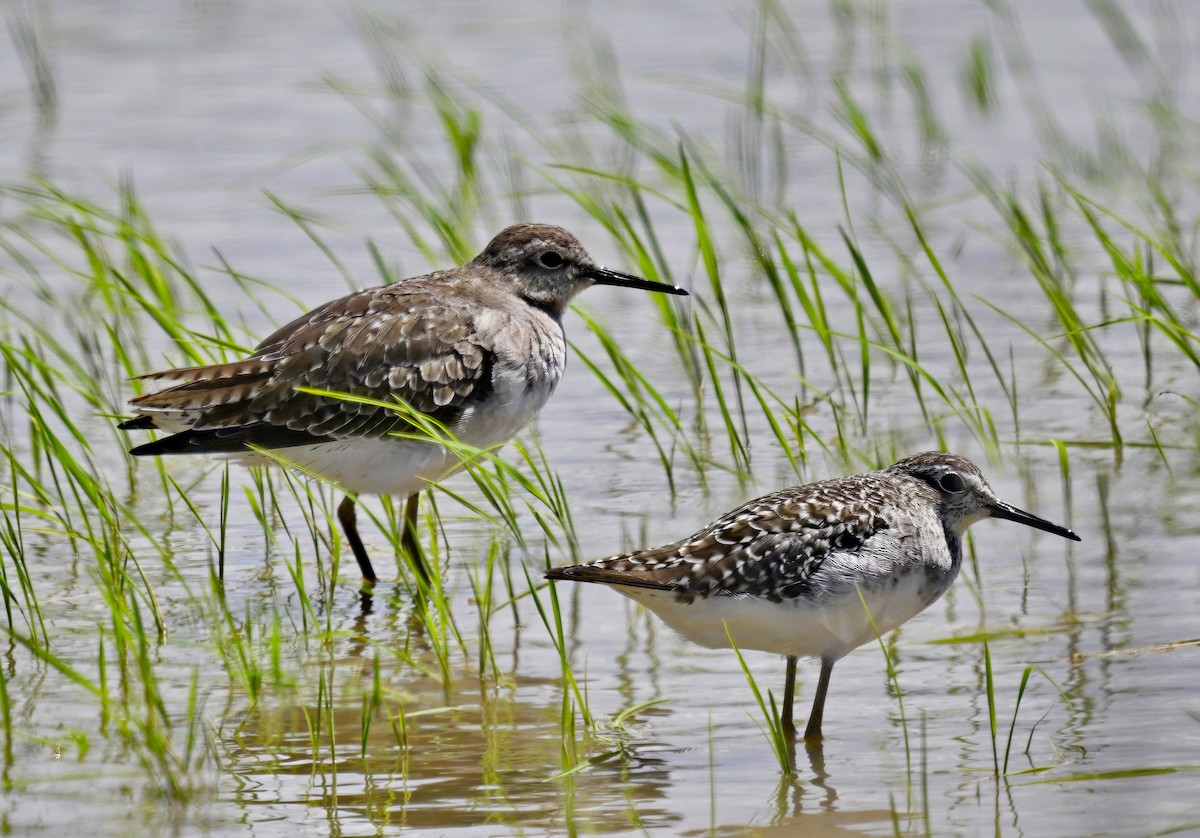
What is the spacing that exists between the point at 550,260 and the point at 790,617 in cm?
290

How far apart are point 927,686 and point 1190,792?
45.1 inches

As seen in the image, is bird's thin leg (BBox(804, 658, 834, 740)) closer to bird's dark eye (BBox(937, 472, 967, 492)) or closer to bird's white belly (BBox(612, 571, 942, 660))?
bird's white belly (BBox(612, 571, 942, 660))

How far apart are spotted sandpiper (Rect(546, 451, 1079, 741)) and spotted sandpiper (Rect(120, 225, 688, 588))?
1.51 metres

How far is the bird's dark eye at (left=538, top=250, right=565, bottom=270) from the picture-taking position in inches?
321

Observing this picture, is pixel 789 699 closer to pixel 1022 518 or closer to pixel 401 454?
pixel 1022 518

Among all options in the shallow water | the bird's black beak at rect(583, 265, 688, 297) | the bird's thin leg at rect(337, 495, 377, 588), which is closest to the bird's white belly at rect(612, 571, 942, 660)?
the shallow water

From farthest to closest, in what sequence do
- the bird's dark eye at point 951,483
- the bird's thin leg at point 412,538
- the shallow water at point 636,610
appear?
1. the bird's thin leg at point 412,538
2. the bird's dark eye at point 951,483
3. the shallow water at point 636,610

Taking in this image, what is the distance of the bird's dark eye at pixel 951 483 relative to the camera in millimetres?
6348

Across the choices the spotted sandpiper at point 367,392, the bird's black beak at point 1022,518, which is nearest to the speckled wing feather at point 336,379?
the spotted sandpiper at point 367,392

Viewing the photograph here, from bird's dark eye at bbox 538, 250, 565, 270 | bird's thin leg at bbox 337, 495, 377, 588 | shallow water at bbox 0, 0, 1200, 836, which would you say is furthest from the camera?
bird's dark eye at bbox 538, 250, 565, 270

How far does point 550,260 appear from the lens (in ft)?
26.8

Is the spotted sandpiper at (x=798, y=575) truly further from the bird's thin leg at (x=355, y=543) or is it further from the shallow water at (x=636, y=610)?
the bird's thin leg at (x=355, y=543)

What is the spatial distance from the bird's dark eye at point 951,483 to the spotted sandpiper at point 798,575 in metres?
0.26

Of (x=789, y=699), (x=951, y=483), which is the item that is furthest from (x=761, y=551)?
(x=951, y=483)
